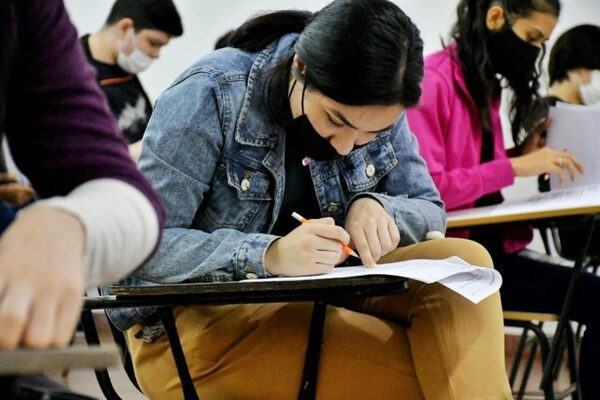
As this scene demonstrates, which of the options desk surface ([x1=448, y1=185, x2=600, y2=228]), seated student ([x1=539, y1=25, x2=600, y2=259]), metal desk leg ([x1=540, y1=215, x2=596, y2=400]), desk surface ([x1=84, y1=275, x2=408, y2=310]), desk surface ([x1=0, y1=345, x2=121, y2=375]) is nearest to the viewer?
desk surface ([x1=0, y1=345, x2=121, y2=375])

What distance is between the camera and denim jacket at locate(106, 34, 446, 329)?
1534mm

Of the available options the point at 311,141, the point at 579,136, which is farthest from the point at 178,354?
the point at 579,136

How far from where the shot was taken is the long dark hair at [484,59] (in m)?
2.68

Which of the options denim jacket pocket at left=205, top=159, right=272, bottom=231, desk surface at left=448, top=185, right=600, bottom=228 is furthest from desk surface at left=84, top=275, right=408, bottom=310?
desk surface at left=448, top=185, right=600, bottom=228

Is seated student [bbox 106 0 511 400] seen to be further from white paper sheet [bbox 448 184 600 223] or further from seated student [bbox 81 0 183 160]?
seated student [bbox 81 0 183 160]

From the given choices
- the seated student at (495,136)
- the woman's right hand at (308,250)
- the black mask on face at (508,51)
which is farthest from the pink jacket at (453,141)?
the woman's right hand at (308,250)

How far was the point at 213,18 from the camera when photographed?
5.16 metres

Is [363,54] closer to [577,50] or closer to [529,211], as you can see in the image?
[529,211]

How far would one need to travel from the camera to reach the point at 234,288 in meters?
1.24

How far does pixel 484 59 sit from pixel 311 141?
117 cm

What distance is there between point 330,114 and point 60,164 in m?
0.89

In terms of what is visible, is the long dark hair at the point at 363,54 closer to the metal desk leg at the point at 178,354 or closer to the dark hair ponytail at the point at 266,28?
the dark hair ponytail at the point at 266,28

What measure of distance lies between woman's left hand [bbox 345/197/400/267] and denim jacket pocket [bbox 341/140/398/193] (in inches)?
5.3

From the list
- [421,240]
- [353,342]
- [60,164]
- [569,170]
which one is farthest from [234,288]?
[569,170]
